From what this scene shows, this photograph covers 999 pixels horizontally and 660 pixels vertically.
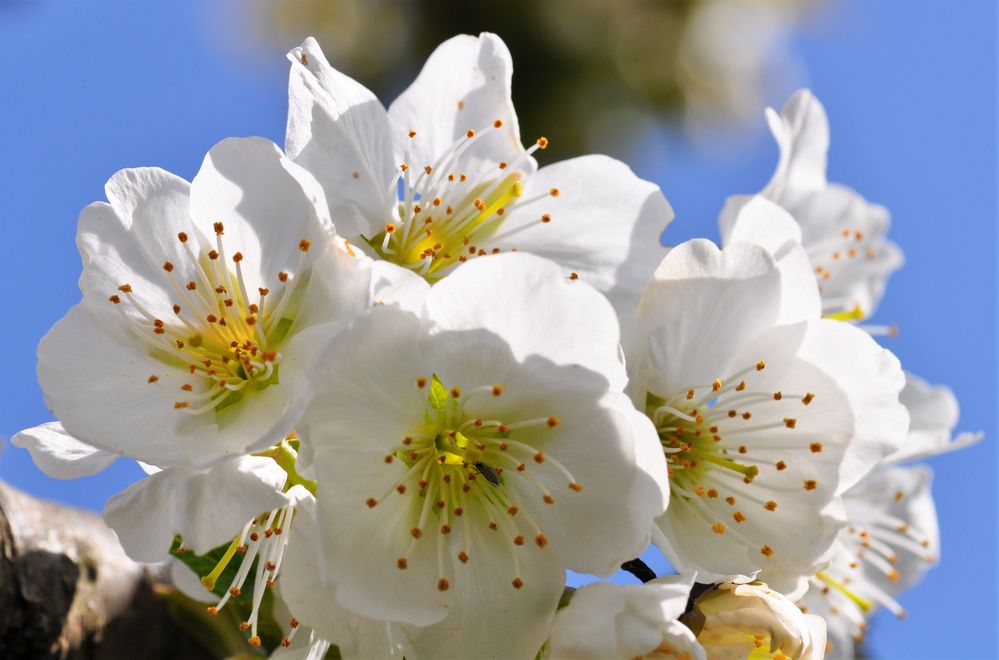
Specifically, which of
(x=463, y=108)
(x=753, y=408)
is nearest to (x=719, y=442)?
(x=753, y=408)

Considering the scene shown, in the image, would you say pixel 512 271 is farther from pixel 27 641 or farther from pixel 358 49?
pixel 358 49

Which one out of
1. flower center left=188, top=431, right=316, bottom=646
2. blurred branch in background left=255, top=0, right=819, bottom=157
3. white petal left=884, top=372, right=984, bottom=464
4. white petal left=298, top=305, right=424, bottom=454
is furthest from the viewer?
blurred branch in background left=255, top=0, right=819, bottom=157

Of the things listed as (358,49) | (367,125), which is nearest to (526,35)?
(358,49)

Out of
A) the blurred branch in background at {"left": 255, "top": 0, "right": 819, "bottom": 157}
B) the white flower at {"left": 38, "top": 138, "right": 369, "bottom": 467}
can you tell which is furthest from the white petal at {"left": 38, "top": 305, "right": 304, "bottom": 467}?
the blurred branch in background at {"left": 255, "top": 0, "right": 819, "bottom": 157}

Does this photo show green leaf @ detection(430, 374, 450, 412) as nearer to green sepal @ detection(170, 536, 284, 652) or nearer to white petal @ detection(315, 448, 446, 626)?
white petal @ detection(315, 448, 446, 626)

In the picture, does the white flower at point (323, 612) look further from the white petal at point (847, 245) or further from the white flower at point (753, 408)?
the white petal at point (847, 245)

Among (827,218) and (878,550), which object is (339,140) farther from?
(878,550)
